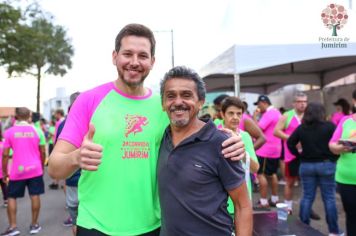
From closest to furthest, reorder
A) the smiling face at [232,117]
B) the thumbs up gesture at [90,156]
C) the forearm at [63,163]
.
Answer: the thumbs up gesture at [90,156] → the forearm at [63,163] → the smiling face at [232,117]

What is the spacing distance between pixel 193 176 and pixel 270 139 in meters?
5.31

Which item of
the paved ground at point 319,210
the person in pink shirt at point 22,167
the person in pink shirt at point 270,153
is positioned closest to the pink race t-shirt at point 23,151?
the person in pink shirt at point 22,167

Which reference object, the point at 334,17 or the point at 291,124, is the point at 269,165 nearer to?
the point at 291,124

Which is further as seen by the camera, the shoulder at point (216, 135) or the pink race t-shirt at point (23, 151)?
the pink race t-shirt at point (23, 151)

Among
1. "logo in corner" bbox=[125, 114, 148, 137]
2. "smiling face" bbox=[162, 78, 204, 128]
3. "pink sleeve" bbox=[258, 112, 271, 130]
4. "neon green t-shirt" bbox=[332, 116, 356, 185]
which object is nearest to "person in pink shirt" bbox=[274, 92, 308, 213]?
"pink sleeve" bbox=[258, 112, 271, 130]

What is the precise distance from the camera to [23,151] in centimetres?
586

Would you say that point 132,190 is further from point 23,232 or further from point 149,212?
point 23,232

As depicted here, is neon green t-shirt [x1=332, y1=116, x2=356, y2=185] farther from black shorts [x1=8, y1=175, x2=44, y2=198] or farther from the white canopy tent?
black shorts [x1=8, y1=175, x2=44, y2=198]

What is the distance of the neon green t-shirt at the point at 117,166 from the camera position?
73.7 inches

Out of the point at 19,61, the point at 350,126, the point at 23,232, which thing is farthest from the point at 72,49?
the point at 350,126

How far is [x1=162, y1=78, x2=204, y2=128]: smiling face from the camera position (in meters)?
1.94

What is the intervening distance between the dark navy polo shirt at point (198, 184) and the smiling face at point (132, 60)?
42 centimetres

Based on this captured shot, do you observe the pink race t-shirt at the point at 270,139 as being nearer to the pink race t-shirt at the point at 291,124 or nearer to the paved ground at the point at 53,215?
the pink race t-shirt at the point at 291,124

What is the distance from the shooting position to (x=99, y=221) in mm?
1864
